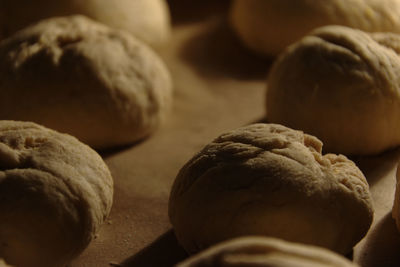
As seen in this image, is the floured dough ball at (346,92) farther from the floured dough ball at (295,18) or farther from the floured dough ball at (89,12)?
the floured dough ball at (89,12)

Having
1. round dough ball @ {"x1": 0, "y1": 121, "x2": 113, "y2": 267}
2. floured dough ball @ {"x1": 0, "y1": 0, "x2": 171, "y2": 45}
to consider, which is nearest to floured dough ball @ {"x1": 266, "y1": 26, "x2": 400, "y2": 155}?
round dough ball @ {"x1": 0, "y1": 121, "x2": 113, "y2": 267}

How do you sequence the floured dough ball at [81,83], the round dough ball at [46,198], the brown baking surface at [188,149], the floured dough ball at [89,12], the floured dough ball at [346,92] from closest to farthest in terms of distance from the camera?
the round dough ball at [46,198], the brown baking surface at [188,149], the floured dough ball at [346,92], the floured dough ball at [81,83], the floured dough ball at [89,12]

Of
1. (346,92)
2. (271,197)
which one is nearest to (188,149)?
(346,92)

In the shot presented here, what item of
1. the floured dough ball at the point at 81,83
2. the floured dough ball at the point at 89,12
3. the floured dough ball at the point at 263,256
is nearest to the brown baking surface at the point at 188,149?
the floured dough ball at the point at 81,83

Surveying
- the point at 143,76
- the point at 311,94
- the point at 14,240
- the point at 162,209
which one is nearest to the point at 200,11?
the point at 143,76

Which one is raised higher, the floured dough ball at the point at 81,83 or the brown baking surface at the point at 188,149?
the floured dough ball at the point at 81,83

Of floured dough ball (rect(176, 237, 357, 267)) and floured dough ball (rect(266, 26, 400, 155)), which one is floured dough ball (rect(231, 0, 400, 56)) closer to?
floured dough ball (rect(266, 26, 400, 155))

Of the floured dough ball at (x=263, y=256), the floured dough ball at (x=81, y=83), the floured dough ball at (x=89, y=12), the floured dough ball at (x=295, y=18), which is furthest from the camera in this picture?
the floured dough ball at (x=89, y=12)

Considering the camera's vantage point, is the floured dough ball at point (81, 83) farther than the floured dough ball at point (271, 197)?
Yes

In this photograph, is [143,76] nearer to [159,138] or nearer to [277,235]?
[159,138]
